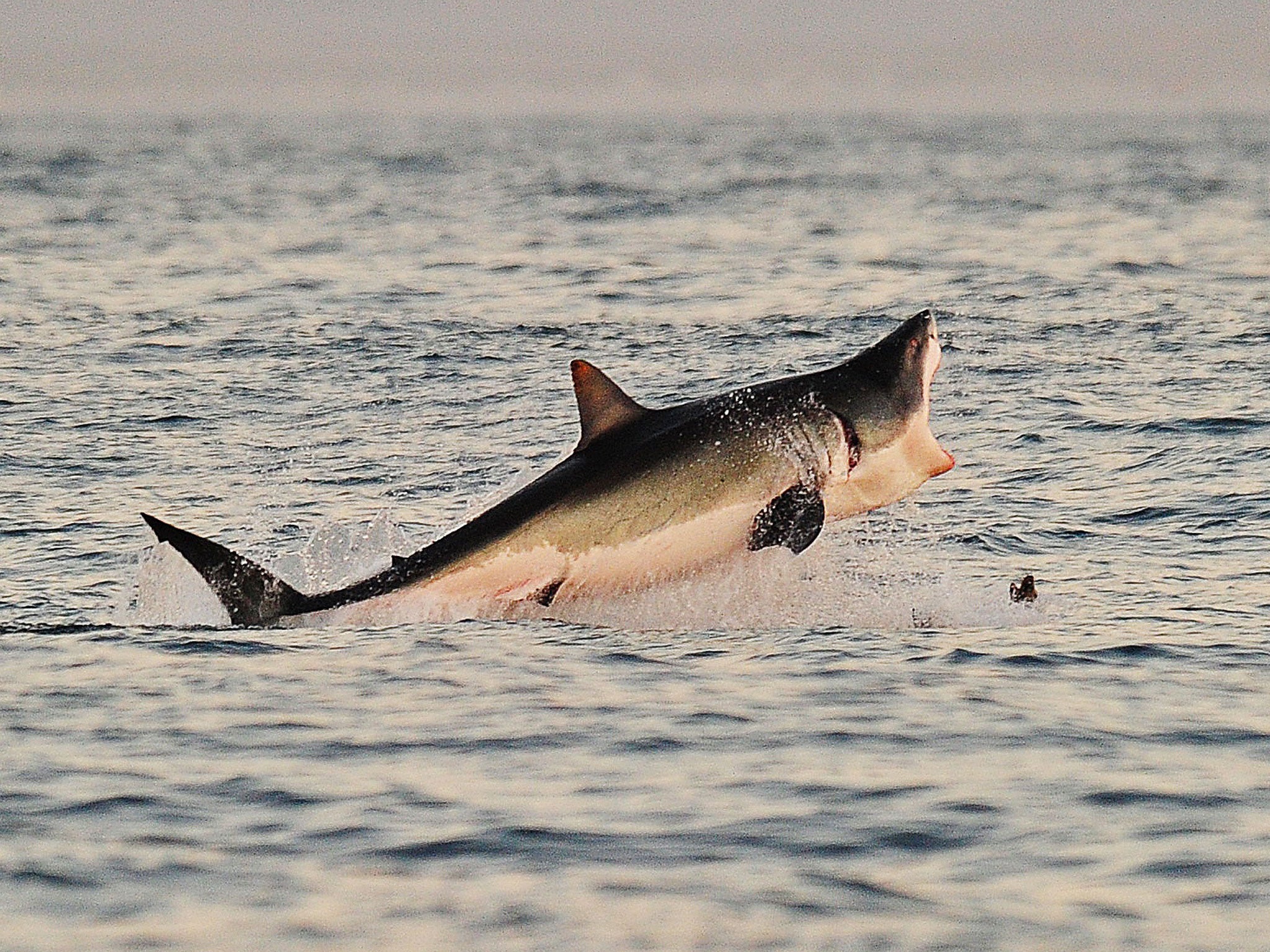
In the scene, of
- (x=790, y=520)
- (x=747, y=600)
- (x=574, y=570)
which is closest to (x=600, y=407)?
(x=574, y=570)

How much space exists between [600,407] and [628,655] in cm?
154

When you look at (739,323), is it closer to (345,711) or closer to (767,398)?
(767,398)

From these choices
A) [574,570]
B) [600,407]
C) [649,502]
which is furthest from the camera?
[600,407]

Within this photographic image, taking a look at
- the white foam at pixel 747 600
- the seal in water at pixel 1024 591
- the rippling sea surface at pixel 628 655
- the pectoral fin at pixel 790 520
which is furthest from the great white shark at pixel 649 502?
the seal in water at pixel 1024 591

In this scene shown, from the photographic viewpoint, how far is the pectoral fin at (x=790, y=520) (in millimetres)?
12906

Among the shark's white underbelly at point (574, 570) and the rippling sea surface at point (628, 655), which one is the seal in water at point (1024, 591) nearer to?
the rippling sea surface at point (628, 655)

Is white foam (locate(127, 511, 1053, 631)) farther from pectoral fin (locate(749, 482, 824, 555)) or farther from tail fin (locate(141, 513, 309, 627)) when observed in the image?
pectoral fin (locate(749, 482, 824, 555))

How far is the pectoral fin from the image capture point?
12.9 meters

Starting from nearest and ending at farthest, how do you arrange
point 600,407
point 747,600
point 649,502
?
point 649,502
point 600,407
point 747,600

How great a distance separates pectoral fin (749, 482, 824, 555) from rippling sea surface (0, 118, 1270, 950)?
2.35ft

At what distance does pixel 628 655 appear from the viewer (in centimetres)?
1304

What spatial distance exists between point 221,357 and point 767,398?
15.6m

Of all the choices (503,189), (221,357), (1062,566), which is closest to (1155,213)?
(503,189)

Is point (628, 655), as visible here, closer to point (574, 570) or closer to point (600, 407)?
point (574, 570)
